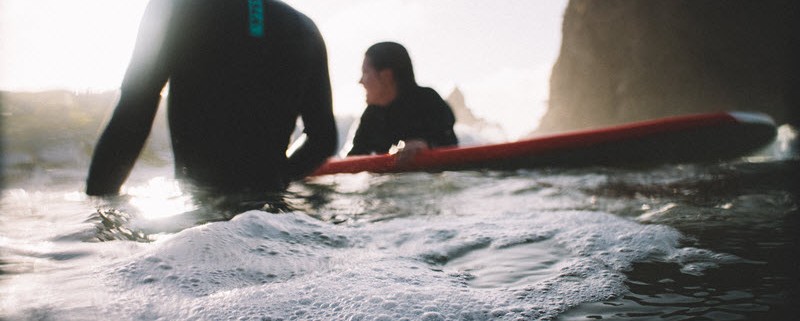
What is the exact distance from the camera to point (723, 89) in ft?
60.1

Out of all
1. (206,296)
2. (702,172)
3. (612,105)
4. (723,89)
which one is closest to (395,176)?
(702,172)

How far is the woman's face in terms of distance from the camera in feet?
14.1

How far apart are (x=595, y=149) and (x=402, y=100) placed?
1.67m

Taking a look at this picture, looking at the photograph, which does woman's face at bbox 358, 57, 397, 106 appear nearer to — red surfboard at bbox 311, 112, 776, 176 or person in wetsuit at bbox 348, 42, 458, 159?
person in wetsuit at bbox 348, 42, 458, 159

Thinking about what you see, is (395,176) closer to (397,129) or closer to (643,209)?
(397,129)

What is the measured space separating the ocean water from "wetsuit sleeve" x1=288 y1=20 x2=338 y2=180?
7.4 inches

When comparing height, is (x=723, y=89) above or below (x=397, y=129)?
above

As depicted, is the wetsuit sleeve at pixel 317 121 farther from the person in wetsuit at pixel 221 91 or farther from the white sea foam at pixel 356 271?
the white sea foam at pixel 356 271

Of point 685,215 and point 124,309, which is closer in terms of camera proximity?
point 124,309

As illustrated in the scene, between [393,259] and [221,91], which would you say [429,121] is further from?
[393,259]

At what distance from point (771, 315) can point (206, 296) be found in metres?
1.11

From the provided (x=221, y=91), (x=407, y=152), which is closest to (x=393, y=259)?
(x=221, y=91)

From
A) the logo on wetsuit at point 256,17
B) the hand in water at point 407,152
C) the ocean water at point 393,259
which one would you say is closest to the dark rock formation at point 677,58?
the hand in water at point 407,152

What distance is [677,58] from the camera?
19.8 m
